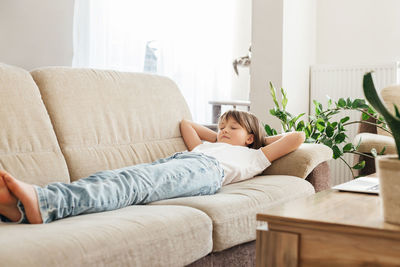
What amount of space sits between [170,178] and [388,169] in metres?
0.92

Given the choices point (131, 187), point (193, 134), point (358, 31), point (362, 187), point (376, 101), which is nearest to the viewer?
point (376, 101)

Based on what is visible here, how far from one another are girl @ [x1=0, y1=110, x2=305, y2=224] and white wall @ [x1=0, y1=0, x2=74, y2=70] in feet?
4.05

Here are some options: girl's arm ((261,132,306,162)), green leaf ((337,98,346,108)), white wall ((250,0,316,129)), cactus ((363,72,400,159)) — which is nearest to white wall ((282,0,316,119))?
white wall ((250,0,316,129))

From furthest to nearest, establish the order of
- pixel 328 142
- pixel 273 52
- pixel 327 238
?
pixel 273 52, pixel 328 142, pixel 327 238

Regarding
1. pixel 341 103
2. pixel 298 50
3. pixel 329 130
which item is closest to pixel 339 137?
pixel 329 130

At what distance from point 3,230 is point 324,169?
1.55 meters

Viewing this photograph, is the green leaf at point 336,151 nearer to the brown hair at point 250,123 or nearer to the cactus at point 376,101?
the brown hair at point 250,123

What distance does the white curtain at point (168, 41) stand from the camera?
3.74 m

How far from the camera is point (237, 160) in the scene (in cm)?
216

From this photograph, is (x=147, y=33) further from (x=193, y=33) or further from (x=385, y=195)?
(x=385, y=195)

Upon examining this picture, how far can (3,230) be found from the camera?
1.23m

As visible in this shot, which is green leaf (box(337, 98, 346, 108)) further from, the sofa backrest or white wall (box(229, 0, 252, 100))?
white wall (box(229, 0, 252, 100))

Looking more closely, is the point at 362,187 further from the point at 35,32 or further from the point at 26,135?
the point at 35,32

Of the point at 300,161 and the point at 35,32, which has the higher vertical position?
the point at 35,32
